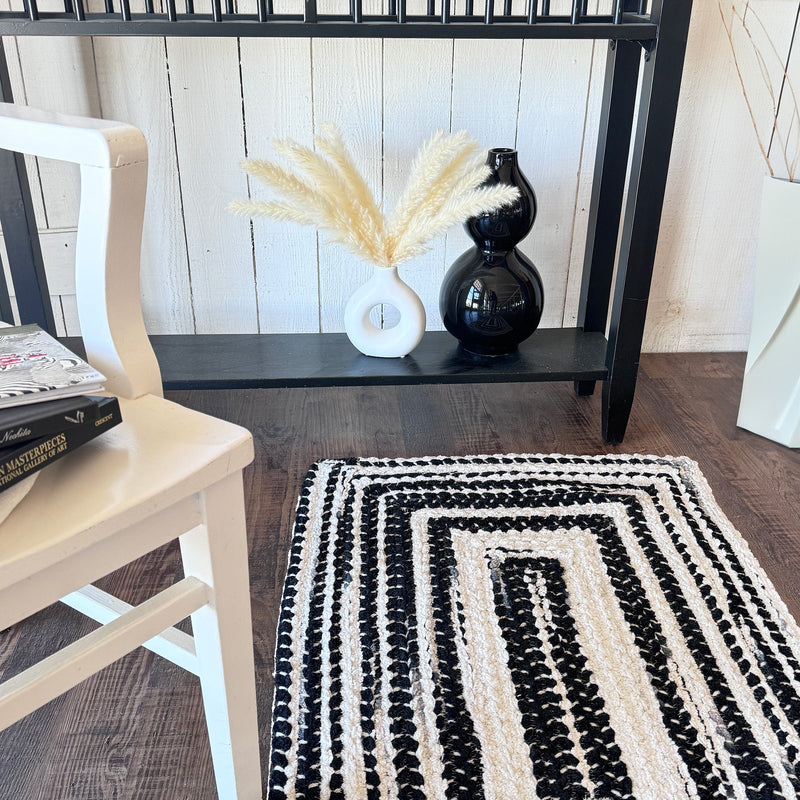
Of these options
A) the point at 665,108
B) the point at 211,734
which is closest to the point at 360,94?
the point at 665,108

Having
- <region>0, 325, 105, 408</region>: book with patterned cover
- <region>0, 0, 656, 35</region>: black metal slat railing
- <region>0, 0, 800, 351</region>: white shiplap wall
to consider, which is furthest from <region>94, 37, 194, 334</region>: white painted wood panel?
<region>0, 325, 105, 408</region>: book with patterned cover

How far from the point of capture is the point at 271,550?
121 cm

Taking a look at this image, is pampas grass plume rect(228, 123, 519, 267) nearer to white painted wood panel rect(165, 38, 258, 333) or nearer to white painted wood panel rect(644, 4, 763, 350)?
white painted wood panel rect(165, 38, 258, 333)

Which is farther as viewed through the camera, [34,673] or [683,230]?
[683,230]

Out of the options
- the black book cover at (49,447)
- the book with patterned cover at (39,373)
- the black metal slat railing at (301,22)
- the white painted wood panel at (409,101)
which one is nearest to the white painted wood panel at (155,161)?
the black metal slat railing at (301,22)

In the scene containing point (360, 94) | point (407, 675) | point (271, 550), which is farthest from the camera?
point (360, 94)

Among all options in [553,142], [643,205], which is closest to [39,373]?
[643,205]

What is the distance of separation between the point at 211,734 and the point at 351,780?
165 millimetres

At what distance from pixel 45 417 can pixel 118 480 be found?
0.07 meters

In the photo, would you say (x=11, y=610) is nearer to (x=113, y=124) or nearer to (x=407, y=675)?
(x=113, y=124)

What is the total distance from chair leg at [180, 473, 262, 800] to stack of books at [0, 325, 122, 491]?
0.10m

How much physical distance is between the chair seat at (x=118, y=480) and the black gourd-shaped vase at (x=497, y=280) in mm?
809

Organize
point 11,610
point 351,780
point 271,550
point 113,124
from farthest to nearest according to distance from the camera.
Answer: point 271,550
point 351,780
point 113,124
point 11,610

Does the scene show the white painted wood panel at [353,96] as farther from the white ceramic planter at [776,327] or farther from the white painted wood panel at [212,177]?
the white ceramic planter at [776,327]
